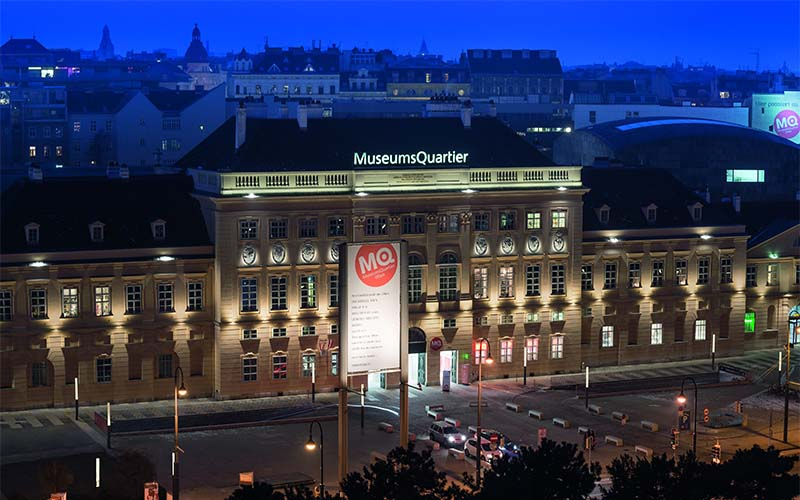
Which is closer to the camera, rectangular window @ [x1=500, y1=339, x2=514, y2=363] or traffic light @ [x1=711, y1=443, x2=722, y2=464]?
traffic light @ [x1=711, y1=443, x2=722, y2=464]

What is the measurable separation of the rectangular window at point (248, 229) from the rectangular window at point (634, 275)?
100 feet

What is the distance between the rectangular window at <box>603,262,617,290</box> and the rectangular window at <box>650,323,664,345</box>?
4.87 meters

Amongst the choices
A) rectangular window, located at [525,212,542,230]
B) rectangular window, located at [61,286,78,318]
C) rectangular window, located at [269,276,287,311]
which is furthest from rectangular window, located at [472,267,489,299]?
rectangular window, located at [61,286,78,318]

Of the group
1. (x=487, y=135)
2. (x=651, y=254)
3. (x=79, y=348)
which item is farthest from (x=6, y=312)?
(x=651, y=254)

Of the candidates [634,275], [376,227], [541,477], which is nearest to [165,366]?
[376,227]

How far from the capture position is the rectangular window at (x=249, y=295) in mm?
121688

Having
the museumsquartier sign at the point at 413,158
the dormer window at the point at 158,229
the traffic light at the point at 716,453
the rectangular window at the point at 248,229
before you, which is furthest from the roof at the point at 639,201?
the dormer window at the point at 158,229

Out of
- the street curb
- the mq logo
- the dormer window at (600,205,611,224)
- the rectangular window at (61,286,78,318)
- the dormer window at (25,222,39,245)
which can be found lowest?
the street curb

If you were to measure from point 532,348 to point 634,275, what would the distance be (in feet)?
34.6

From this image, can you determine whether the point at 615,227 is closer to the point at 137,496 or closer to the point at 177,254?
the point at 177,254

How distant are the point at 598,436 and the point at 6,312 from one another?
39.5m

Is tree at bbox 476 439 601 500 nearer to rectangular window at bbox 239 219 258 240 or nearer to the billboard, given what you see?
the billboard

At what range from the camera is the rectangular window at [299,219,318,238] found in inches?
4830

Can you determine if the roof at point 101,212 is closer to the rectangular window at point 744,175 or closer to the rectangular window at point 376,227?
the rectangular window at point 376,227
